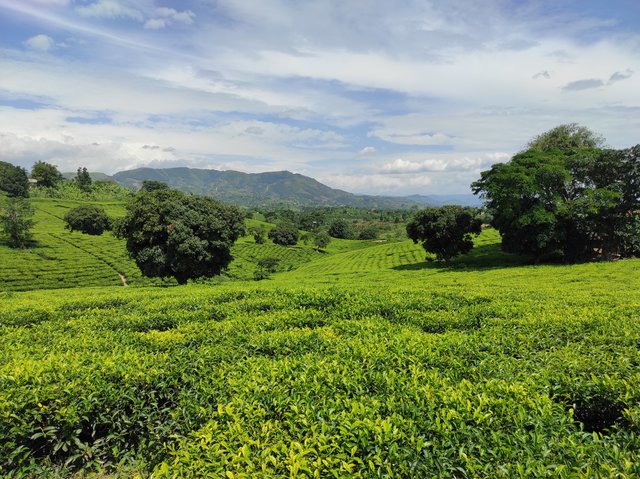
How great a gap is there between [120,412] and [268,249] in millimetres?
107315

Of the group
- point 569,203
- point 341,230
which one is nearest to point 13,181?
point 341,230

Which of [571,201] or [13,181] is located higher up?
[13,181]

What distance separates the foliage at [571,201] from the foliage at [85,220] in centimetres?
10376

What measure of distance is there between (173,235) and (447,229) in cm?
3174

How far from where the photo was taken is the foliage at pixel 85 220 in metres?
98.5

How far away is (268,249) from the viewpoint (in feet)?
366

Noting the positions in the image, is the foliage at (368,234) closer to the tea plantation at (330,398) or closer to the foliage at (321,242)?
the foliage at (321,242)

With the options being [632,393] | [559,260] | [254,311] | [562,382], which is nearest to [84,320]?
[254,311]

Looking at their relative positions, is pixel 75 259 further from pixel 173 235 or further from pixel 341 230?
pixel 341 230

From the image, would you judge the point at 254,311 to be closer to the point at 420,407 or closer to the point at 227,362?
the point at 227,362

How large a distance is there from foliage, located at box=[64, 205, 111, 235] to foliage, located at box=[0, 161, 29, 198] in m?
42.2

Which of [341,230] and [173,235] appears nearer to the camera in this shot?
[173,235]

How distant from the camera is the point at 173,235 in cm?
2970

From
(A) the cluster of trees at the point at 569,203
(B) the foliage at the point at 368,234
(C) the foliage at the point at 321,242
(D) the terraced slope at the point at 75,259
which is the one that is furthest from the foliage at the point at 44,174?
(A) the cluster of trees at the point at 569,203
